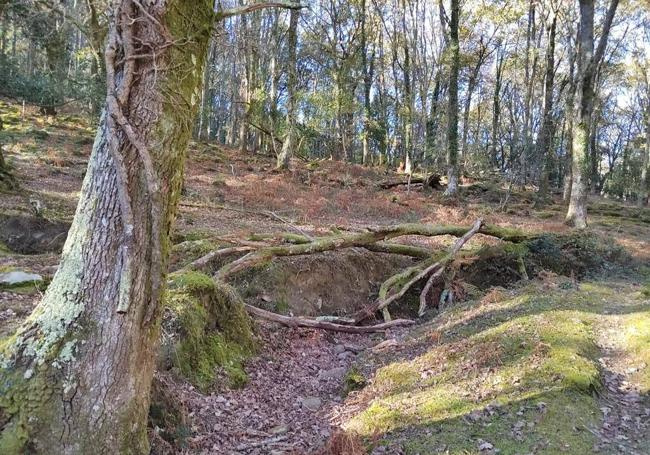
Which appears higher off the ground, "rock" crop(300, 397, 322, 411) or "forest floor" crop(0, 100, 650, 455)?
"forest floor" crop(0, 100, 650, 455)

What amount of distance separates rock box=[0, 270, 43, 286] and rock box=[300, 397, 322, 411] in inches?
144

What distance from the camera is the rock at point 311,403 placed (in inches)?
211

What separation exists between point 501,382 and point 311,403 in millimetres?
2166

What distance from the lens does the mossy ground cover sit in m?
4.20

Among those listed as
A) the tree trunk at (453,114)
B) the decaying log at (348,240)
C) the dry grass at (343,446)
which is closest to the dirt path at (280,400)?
the dry grass at (343,446)

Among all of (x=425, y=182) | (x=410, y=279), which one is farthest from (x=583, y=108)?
(x=410, y=279)

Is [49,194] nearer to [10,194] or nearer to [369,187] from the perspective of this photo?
[10,194]

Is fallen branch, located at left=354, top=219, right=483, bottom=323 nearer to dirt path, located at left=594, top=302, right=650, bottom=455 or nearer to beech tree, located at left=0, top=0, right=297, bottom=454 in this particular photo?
dirt path, located at left=594, top=302, right=650, bottom=455

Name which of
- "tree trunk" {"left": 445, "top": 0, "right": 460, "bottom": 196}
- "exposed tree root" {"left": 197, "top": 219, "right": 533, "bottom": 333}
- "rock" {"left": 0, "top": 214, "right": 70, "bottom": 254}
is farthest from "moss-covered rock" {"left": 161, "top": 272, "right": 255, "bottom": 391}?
"tree trunk" {"left": 445, "top": 0, "right": 460, "bottom": 196}

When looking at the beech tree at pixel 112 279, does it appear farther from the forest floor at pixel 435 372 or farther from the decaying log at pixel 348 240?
the decaying log at pixel 348 240

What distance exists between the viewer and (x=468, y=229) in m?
11.0

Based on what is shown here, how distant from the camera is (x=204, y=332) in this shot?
5.65 m

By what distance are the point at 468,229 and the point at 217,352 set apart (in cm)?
732

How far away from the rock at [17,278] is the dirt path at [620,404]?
642 centimetres
